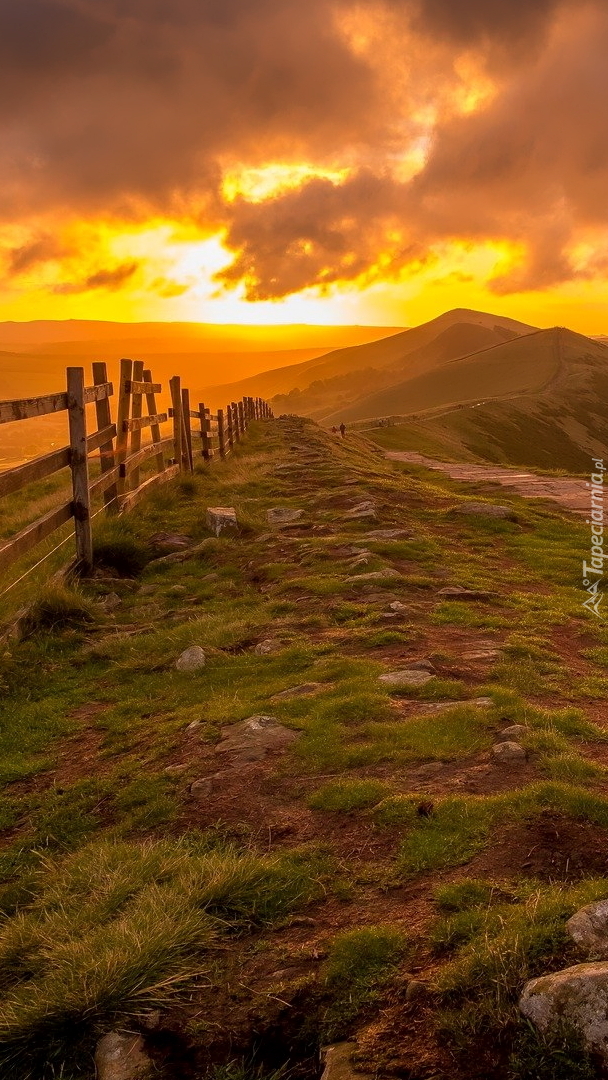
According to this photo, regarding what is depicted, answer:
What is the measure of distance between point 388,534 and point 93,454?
20.4 feet

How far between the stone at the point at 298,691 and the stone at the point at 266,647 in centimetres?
101

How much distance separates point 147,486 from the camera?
1568 cm

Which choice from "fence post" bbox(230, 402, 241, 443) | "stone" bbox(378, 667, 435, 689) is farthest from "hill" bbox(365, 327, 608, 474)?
"stone" bbox(378, 667, 435, 689)

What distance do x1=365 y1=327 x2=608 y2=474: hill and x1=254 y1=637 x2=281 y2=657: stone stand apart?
39.1 metres

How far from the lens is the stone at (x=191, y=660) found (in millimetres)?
7633

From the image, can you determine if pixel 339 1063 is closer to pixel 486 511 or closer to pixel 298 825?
pixel 298 825

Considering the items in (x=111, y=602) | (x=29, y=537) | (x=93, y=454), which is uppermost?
(x=93, y=454)

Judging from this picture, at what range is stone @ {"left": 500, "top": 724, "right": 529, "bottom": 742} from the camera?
543 cm

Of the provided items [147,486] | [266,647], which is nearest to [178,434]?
[147,486]

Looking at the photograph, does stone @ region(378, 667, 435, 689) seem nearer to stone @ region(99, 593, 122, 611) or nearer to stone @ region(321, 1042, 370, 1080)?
stone @ region(321, 1042, 370, 1080)

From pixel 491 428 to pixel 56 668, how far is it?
3444 inches

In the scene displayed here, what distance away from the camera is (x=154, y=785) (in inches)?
209

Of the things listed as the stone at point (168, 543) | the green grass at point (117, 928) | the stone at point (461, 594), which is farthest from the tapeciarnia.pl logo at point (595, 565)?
the green grass at point (117, 928)

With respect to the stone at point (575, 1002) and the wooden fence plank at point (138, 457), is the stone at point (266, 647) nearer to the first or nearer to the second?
the stone at point (575, 1002)
